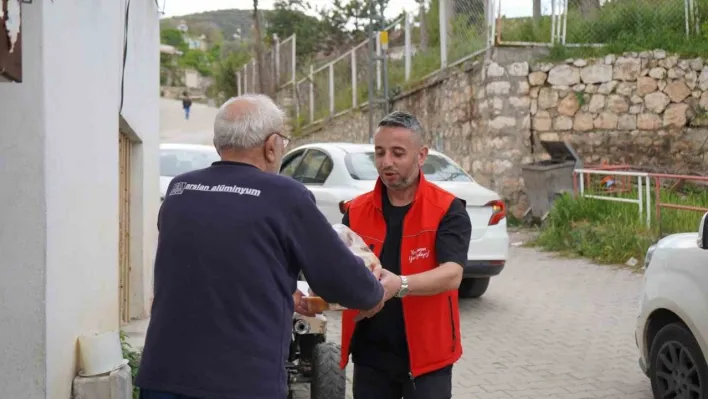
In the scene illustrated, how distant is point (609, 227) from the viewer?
39.3 feet

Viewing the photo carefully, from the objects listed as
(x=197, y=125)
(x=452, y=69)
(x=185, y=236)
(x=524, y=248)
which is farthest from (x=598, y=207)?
(x=197, y=125)

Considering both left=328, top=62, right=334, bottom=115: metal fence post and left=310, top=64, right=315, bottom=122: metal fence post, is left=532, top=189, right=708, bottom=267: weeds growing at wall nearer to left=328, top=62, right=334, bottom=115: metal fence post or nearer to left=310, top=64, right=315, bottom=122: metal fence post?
left=328, top=62, right=334, bottom=115: metal fence post

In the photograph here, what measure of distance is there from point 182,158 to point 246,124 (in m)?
10.1

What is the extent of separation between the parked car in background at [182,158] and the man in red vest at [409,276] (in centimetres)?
893

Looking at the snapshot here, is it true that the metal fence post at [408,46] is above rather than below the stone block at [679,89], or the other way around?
above

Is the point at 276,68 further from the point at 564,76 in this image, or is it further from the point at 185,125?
the point at 185,125

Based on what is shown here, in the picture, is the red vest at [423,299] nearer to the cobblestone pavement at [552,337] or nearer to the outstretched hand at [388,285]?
the outstretched hand at [388,285]

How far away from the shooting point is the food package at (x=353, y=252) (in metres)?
3.03

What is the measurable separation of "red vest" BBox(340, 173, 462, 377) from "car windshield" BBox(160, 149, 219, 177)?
899cm

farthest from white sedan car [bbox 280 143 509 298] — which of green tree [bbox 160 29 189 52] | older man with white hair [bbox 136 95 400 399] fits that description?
green tree [bbox 160 29 189 52]

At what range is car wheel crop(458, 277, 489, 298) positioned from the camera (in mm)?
9445

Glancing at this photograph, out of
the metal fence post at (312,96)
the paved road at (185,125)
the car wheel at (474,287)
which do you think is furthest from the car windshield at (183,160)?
the paved road at (185,125)

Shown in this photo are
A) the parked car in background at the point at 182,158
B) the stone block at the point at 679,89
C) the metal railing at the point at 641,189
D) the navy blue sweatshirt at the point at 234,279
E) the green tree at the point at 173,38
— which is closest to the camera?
the navy blue sweatshirt at the point at 234,279

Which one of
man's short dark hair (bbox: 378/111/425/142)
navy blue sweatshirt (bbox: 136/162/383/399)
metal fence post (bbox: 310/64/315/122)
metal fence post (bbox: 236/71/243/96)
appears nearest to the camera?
navy blue sweatshirt (bbox: 136/162/383/399)
